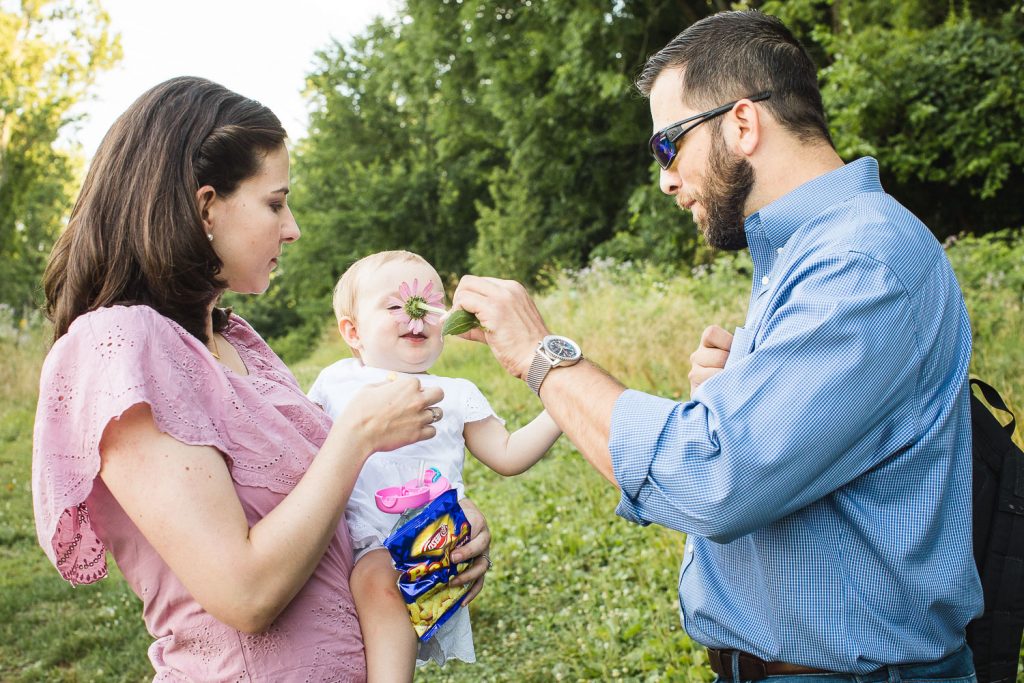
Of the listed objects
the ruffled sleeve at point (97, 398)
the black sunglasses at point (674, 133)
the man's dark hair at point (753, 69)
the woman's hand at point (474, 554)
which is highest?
the man's dark hair at point (753, 69)

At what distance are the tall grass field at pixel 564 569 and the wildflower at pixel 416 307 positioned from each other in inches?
57.6

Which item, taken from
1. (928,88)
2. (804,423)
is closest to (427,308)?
(804,423)

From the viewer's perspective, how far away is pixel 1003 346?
254 inches

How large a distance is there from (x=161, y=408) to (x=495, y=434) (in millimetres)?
1259

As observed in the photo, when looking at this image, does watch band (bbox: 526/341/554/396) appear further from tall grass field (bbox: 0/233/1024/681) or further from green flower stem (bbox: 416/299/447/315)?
tall grass field (bbox: 0/233/1024/681)

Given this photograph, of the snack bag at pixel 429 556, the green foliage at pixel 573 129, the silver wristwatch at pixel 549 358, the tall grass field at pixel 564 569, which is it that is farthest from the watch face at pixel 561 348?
the green foliage at pixel 573 129

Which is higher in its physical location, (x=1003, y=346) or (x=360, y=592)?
(x=360, y=592)

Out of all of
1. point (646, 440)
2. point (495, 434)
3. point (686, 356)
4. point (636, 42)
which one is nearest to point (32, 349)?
point (686, 356)

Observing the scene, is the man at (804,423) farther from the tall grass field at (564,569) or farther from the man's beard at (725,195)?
the tall grass field at (564,569)

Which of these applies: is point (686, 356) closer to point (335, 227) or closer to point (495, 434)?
point (495, 434)

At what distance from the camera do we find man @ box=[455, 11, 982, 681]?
5.52ft

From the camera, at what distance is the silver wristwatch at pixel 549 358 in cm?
204

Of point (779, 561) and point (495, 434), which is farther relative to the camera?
point (495, 434)

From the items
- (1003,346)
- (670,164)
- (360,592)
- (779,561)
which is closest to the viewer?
(779,561)
